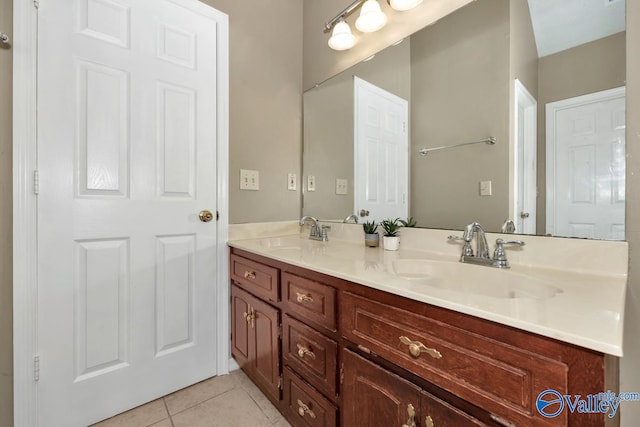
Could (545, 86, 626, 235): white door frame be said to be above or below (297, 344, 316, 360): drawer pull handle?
above

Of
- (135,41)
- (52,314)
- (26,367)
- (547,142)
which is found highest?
(135,41)

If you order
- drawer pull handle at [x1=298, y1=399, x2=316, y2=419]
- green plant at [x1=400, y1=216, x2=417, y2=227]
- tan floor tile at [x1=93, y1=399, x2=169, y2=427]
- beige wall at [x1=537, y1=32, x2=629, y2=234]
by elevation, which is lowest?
tan floor tile at [x1=93, y1=399, x2=169, y2=427]

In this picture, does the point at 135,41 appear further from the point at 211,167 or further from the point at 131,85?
the point at 211,167

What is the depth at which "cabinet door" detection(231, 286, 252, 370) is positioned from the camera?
1.45 meters

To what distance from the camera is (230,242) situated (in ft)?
5.28

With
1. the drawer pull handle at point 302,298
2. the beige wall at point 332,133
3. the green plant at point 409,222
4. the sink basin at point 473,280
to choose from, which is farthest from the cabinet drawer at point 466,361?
the beige wall at point 332,133

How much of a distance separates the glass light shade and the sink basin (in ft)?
4.03

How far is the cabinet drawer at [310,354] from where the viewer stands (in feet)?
3.07

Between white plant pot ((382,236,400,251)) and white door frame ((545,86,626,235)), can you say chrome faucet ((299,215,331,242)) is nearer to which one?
white plant pot ((382,236,400,251))

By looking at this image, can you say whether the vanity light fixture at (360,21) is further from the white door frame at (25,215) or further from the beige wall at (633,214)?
the white door frame at (25,215)

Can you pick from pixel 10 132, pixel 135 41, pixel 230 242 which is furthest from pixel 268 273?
pixel 135 41

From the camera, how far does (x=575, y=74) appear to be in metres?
0.93

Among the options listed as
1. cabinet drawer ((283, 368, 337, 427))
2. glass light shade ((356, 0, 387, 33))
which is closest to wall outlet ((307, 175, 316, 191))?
glass light shade ((356, 0, 387, 33))

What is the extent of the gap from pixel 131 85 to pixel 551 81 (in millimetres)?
1763
